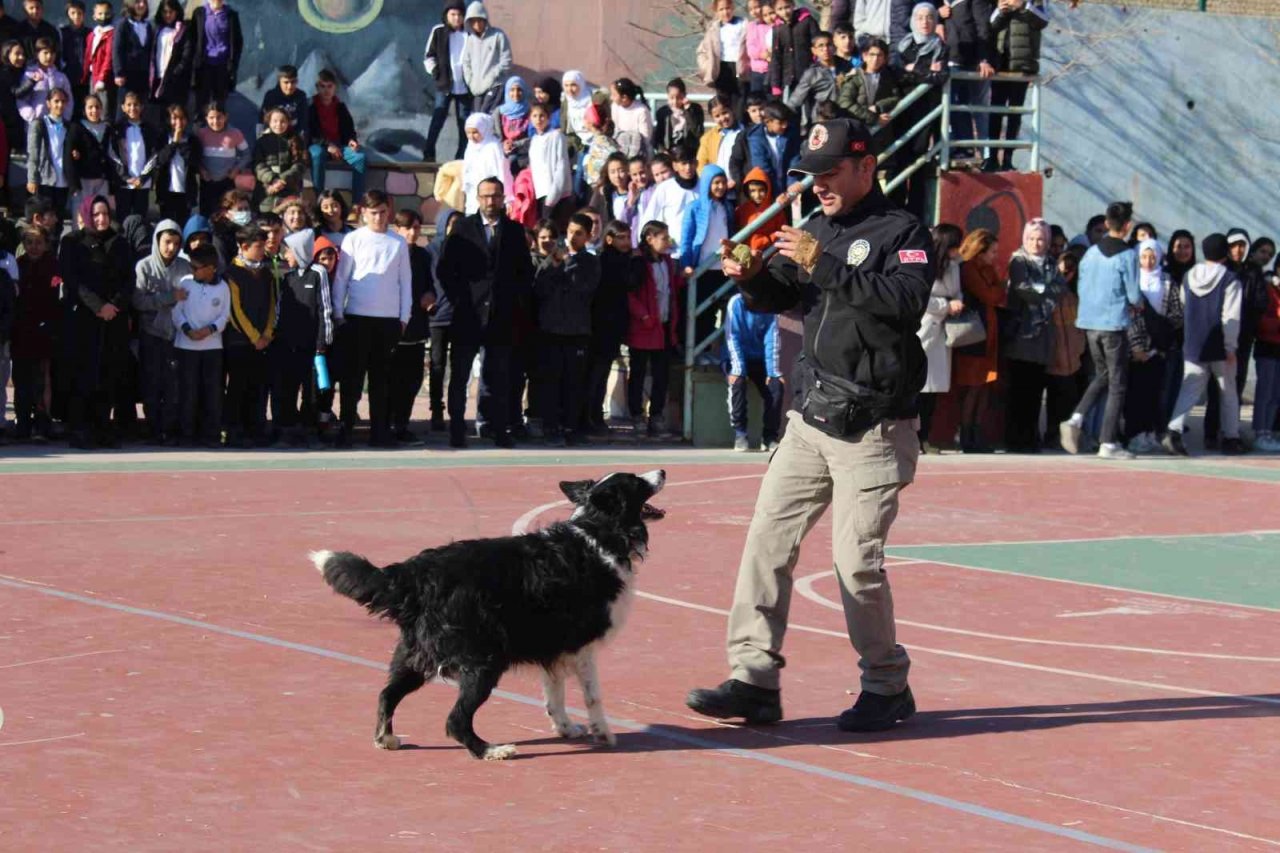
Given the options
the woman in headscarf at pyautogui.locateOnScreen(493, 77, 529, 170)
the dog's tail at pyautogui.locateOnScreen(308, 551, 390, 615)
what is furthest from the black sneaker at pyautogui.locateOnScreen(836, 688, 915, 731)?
the woman in headscarf at pyautogui.locateOnScreen(493, 77, 529, 170)

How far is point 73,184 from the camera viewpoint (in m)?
19.5

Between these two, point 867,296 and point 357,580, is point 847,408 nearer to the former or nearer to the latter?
point 867,296

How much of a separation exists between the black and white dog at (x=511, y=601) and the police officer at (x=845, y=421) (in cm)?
58

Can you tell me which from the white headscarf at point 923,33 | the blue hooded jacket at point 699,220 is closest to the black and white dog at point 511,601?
the blue hooded jacket at point 699,220

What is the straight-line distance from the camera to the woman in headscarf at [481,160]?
20.6 meters

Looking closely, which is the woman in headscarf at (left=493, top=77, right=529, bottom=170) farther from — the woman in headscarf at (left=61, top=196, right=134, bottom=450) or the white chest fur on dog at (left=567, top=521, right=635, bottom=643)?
the white chest fur on dog at (left=567, top=521, right=635, bottom=643)

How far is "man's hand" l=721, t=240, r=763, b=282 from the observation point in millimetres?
7539

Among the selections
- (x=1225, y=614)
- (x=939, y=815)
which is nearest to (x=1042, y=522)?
(x=1225, y=614)

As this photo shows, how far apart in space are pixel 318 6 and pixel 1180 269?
10.9 m

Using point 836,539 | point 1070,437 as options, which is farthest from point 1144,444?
point 836,539

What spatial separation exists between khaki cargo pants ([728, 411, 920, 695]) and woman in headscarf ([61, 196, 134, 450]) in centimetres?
1032

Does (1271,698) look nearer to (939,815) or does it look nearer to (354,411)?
(939,815)

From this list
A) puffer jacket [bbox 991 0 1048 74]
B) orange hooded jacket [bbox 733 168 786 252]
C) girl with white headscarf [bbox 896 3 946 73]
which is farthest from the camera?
puffer jacket [bbox 991 0 1048 74]

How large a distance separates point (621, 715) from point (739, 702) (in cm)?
52
